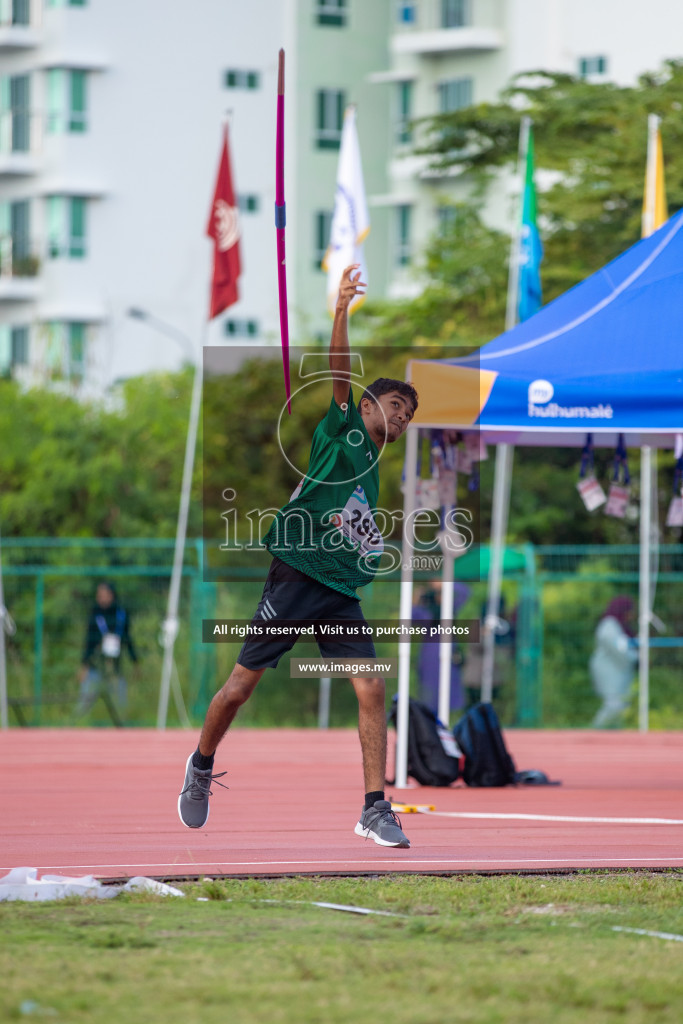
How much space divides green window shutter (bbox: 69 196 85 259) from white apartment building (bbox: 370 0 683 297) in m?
8.61

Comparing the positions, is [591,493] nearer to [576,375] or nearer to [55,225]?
[576,375]

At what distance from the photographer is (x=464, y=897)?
232 inches

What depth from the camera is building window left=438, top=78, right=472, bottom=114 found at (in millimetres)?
46844

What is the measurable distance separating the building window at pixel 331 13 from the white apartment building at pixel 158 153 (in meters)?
0.04

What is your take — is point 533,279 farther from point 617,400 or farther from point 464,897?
point 464,897

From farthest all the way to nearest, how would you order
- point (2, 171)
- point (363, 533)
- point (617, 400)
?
point (2, 171) → point (617, 400) → point (363, 533)

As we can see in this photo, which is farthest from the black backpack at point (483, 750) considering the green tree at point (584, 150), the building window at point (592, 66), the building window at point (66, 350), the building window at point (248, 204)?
the building window at point (248, 204)

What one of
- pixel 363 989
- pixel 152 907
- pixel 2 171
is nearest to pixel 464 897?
pixel 152 907

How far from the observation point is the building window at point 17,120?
46.2m

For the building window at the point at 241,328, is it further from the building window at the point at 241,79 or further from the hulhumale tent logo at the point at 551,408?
the hulhumale tent logo at the point at 551,408

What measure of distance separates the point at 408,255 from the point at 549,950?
4432cm

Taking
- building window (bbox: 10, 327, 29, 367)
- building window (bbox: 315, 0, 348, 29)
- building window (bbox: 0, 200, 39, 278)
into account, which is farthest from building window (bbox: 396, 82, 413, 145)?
building window (bbox: 10, 327, 29, 367)

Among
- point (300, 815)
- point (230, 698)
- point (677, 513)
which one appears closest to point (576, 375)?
point (677, 513)

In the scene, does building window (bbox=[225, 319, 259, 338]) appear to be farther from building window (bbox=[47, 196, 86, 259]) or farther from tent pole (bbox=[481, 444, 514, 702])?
tent pole (bbox=[481, 444, 514, 702])
